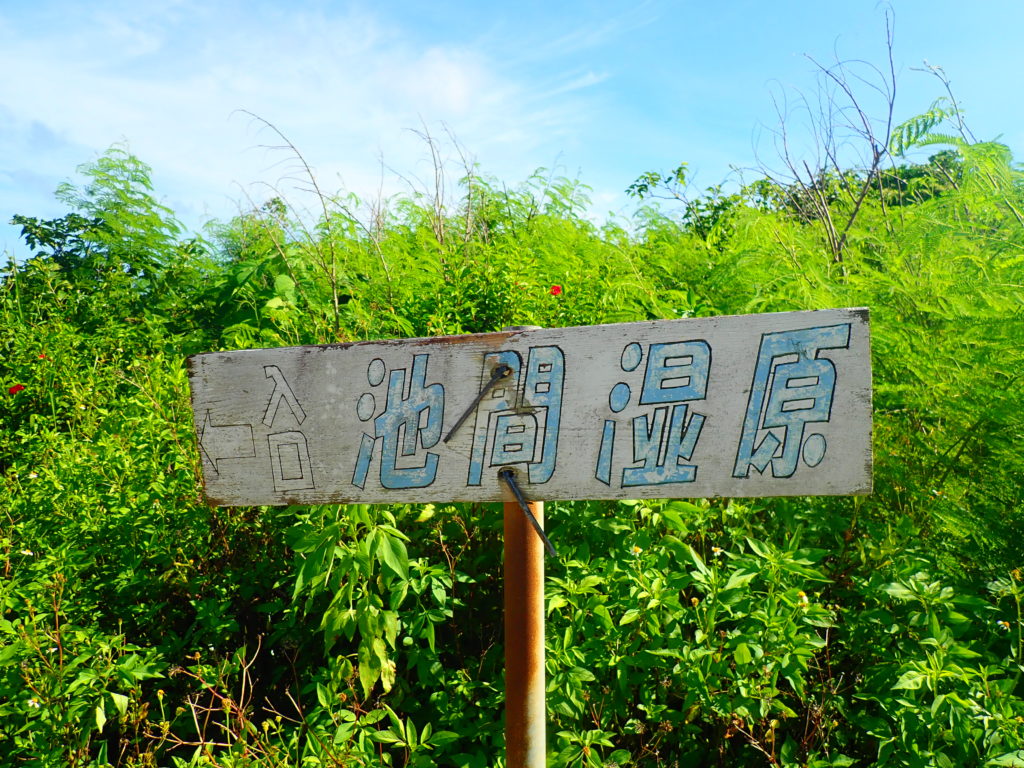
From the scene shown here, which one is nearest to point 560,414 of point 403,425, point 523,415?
point 523,415

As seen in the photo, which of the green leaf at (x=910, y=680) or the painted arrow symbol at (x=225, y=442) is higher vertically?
the painted arrow symbol at (x=225, y=442)

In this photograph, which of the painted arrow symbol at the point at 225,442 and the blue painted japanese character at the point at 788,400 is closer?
the blue painted japanese character at the point at 788,400

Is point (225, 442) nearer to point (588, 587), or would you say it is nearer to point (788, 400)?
point (588, 587)

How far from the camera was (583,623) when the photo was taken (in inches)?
78.3

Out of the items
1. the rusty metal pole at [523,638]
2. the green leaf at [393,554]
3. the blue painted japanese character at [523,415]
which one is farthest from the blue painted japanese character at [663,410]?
the green leaf at [393,554]

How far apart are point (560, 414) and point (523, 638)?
1.56 feet

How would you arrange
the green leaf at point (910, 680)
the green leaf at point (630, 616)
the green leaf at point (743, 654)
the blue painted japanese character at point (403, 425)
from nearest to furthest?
the blue painted japanese character at point (403, 425), the green leaf at point (910, 680), the green leaf at point (743, 654), the green leaf at point (630, 616)

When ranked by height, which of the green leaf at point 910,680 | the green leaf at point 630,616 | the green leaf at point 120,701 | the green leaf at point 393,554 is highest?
the green leaf at point 393,554

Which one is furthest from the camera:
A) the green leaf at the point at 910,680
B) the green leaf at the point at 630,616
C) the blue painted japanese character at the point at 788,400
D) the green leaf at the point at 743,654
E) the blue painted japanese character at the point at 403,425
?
the green leaf at the point at 630,616

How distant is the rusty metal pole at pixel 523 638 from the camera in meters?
1.55

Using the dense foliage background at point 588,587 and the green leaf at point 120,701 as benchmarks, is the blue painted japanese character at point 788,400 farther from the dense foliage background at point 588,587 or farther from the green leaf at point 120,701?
the green leaf at point 120,701

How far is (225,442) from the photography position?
5.47 feet

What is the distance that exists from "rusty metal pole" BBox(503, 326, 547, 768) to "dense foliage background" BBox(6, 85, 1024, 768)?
295 mm

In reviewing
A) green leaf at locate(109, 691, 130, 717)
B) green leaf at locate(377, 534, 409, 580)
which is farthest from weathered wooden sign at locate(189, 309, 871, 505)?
green leaf at locate(109, 691, 130, 717)
